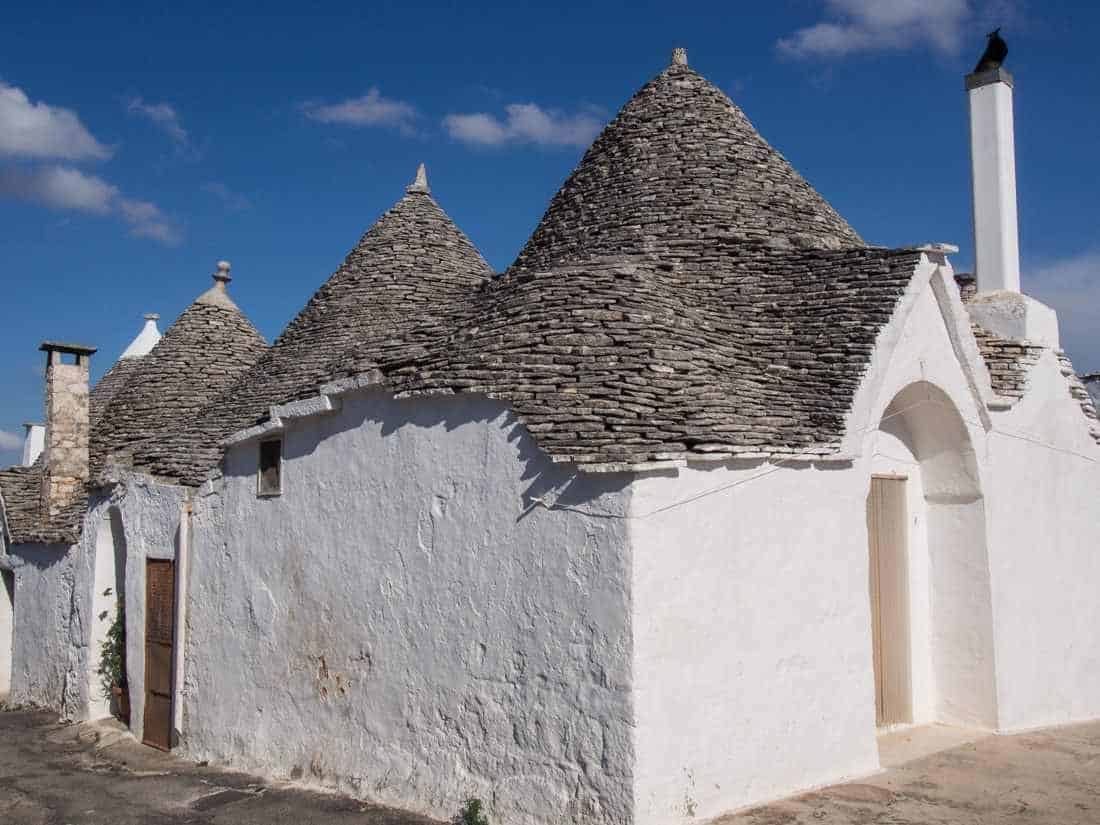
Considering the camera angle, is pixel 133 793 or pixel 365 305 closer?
pixel 133 793

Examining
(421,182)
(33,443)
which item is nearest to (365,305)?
(421,182)

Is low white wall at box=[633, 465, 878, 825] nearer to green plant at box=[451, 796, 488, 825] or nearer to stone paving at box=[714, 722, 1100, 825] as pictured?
stone paving at box=[714, 722, 1100, 825]

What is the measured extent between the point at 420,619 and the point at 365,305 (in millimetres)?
5988

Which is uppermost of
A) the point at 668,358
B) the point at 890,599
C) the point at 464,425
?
the point at 668,358

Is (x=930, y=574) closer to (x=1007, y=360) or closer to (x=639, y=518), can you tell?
(x=1007, y=360)

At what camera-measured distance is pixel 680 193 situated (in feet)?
36.3

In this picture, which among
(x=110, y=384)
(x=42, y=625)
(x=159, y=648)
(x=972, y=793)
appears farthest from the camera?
(x=110, y=384)

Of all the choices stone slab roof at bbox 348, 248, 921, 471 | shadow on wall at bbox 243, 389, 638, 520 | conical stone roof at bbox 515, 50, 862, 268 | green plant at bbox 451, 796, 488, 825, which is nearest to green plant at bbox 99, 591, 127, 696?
shadow on wall at bbox 243, 389, 638, 520

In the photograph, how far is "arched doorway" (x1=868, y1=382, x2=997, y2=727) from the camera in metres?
9.16

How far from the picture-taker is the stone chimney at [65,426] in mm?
13602

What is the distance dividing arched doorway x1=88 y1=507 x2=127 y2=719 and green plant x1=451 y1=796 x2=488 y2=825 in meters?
6.25

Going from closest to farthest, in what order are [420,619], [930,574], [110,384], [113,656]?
[420,619]
[930,574]
[113,656]
[110,384]

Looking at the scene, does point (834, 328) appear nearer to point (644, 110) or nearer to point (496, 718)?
point (496, 718)

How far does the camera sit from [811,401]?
25.5ft
